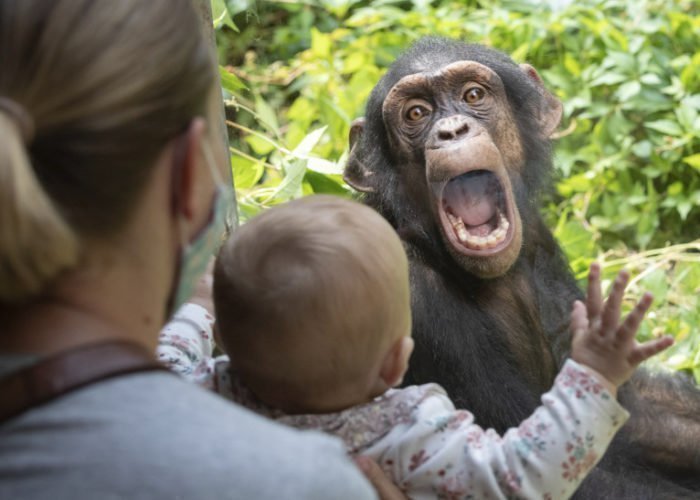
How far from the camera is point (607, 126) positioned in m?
7.41

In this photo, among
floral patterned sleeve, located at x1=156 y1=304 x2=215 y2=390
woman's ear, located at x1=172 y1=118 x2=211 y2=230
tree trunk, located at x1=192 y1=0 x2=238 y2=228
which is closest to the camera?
woman's ear, located at x1=172 y1=118 x2=211 y2=230

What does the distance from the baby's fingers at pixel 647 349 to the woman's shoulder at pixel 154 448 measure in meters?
0.96

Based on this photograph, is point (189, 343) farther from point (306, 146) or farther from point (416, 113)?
point (306, 146)

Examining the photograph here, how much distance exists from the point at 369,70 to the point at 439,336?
407 cm

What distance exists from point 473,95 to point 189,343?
6.66 ft

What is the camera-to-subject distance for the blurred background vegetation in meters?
6.53

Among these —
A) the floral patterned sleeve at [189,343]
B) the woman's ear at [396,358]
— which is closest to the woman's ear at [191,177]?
the woman's ear at [396,358]

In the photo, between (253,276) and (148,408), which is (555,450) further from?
(148,408)

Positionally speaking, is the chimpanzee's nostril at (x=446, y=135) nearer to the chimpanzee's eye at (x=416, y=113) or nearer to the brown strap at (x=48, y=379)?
the chimpanzee's eye at (x=416, y=113)

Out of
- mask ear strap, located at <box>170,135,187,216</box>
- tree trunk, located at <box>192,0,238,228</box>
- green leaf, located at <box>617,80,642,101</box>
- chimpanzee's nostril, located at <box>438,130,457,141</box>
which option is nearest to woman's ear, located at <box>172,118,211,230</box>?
mask ear strap, located at <box>170,135,187,216</box>

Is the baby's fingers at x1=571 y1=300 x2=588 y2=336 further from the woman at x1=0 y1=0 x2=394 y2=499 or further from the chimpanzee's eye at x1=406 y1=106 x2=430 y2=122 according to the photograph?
the chimpanzee's eye at x1=406 y1=106 x2=430 y2=122

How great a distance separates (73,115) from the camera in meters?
1.69

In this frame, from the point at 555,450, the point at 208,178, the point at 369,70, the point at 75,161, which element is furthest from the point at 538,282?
the point at 369,70

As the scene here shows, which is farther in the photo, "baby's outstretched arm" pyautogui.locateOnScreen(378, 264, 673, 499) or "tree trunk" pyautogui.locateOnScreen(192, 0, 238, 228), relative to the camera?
"tree trunk" pyautogui.locateOnScreen(192, 0, 238, 228)
